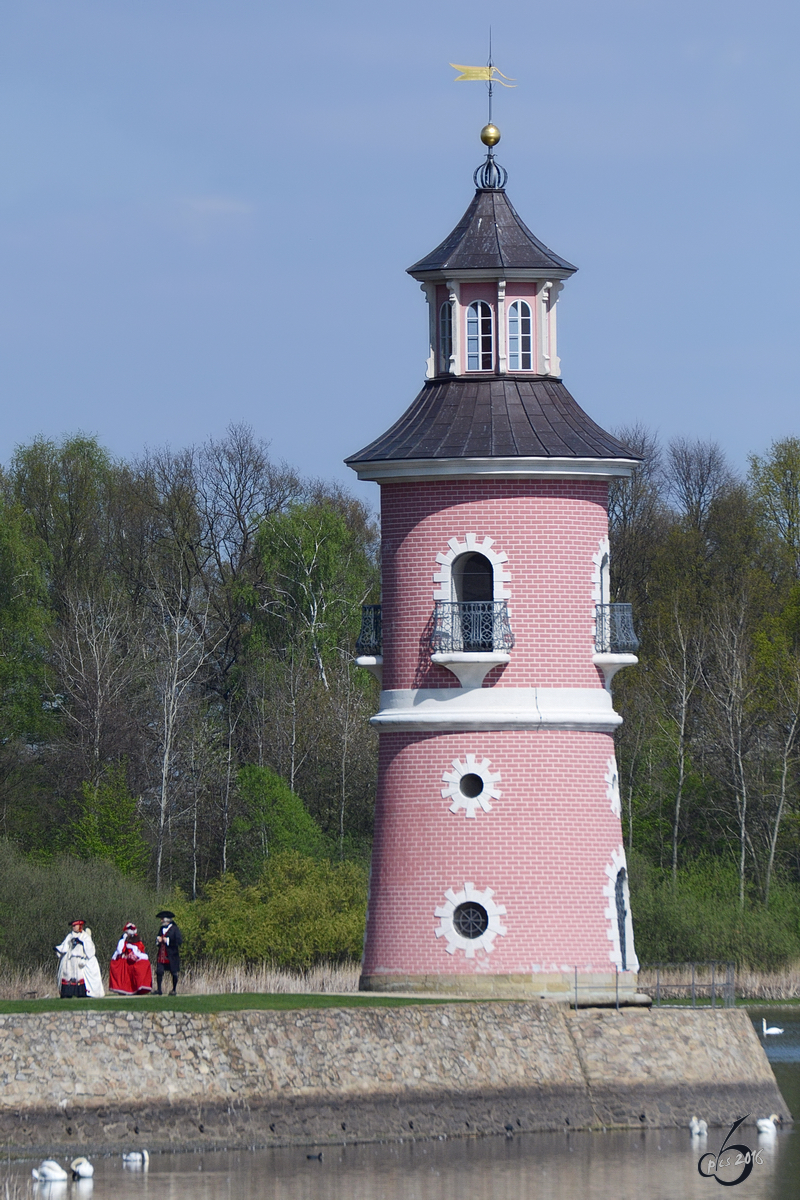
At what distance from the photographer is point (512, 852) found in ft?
120

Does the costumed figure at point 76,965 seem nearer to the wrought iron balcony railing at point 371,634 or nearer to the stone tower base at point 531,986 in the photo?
the stone tower base at point 531,986

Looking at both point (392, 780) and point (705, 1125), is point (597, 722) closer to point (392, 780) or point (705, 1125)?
point (392, 780)

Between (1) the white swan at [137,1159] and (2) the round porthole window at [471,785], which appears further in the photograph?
(2) the round porthole window at [471,785]

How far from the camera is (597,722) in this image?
1463 inches

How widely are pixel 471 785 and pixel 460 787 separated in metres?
0.15

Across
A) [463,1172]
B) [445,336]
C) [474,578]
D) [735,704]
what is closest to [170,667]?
[735,704]

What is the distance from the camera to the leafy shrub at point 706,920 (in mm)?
51781

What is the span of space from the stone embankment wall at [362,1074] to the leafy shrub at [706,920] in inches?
610

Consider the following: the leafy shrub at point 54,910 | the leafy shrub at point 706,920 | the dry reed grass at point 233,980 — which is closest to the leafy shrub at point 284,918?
the dry reed grass at point 233,980

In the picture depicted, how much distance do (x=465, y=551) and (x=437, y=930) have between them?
5.08 m

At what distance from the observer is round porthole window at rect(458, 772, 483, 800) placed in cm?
3675

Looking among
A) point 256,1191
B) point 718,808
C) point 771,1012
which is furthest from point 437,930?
point 718,808

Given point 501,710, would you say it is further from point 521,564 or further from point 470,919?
point 470,919

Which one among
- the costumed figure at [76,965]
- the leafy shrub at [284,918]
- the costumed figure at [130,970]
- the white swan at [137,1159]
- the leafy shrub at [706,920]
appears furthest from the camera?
the leafy shrub at [706,920]
